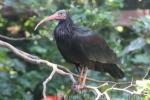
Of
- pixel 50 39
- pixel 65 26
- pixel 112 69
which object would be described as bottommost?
pixel 112 69

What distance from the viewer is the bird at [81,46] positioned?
128 inches

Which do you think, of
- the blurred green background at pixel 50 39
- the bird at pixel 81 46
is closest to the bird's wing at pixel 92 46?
the bird at pixel 81 46

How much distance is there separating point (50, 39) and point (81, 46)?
1209 millimetres

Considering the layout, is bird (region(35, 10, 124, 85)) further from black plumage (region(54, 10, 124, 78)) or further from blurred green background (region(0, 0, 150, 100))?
blurred green background (region(0, 0, 150, 100))

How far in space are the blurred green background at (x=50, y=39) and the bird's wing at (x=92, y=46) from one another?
2.54 ft

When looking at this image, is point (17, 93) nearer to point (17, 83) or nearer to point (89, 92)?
point (17, 83)

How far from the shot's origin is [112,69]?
3.52 m

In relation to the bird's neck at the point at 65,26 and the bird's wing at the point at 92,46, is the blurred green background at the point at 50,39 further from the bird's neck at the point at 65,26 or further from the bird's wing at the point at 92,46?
the bird's neck at the point at 65,26

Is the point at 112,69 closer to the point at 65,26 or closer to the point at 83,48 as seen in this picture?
the point at 83,48

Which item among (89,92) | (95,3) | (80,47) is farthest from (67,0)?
(89,92)

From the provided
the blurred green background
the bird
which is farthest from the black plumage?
the blurred green background

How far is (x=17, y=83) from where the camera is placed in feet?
14.7

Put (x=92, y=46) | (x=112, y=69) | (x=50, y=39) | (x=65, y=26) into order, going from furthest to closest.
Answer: (x=50, y=39) < (x=112, y=69) < (x=92, y=46) < (x=65, y=26)

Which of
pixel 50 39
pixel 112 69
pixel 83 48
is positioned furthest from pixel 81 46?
pixel 50 39
